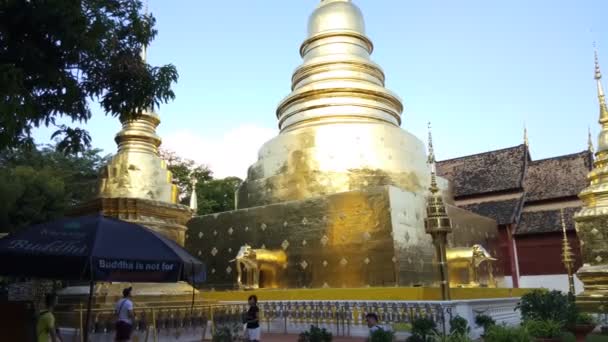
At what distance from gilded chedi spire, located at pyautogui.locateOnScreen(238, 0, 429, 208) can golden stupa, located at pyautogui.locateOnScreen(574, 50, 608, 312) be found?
4.40 metres

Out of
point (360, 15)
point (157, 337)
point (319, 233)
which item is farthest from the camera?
point (360, 15)

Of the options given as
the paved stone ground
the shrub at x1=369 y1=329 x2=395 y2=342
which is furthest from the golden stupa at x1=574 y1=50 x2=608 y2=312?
the shrub at x1=369 y1=329 x2=395 y2=342

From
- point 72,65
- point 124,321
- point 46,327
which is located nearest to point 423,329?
point 124,321

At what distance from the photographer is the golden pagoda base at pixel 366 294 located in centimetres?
1107

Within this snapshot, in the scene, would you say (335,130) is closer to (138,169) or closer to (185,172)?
(138,169)

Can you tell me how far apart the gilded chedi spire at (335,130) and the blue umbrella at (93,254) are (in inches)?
379

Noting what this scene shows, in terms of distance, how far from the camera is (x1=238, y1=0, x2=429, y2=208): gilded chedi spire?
15336 mm

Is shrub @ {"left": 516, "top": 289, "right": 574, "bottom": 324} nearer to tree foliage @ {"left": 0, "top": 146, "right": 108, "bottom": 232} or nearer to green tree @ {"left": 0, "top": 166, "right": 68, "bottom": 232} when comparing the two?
tree foliage @ {"left": 0, "top": 146, "right": 108, "bottom": 232}

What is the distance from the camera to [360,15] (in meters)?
Result: 19.5

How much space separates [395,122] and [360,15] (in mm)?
4404

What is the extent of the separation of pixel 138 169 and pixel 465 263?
8.58 metres

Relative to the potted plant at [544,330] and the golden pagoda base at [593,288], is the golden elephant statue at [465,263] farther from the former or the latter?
the potted plant at [544,330]

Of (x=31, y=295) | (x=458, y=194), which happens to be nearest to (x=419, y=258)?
(x=31, y=295)

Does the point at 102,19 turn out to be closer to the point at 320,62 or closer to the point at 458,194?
the point at 320,62
